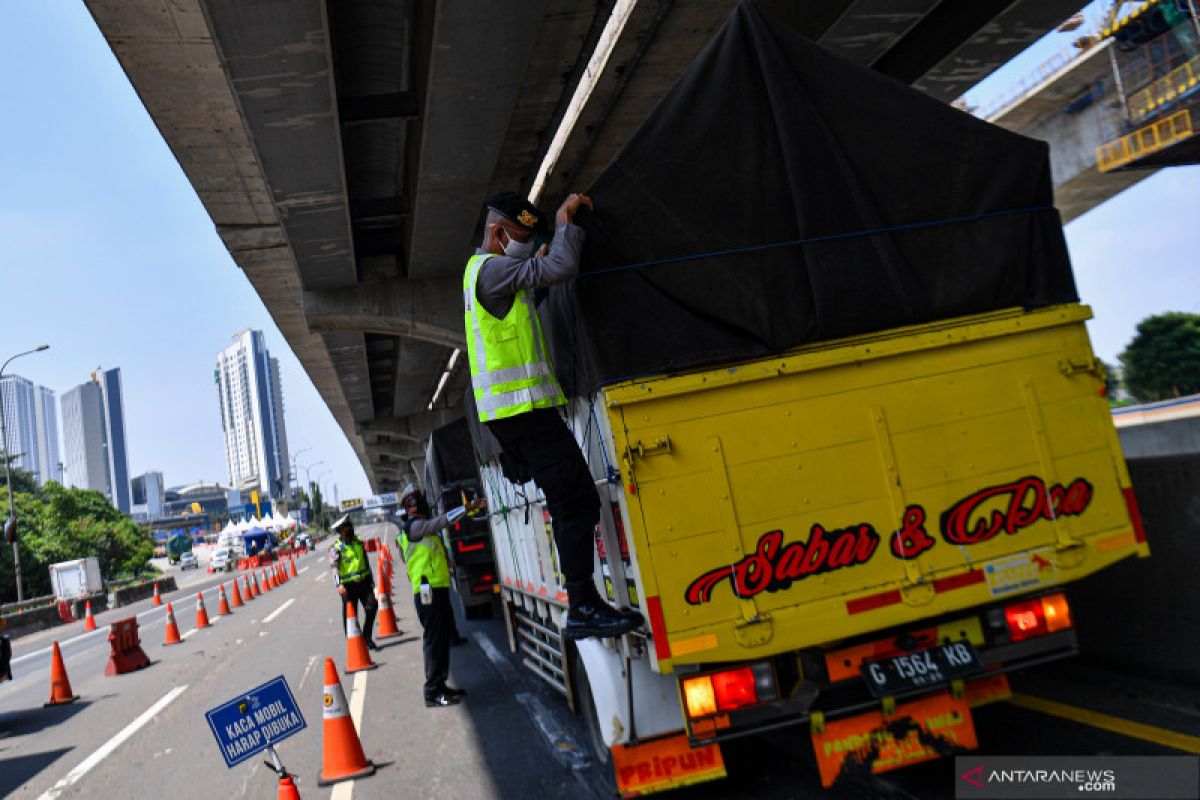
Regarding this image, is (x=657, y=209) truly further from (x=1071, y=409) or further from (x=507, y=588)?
(x=507, y=588)

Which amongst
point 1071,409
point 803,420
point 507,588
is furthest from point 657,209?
point 507,588

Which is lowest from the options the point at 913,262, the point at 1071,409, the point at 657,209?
the point at 1071,409

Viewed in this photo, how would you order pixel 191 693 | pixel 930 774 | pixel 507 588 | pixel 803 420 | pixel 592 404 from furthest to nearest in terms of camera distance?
pixel 191 693 < pixel 507 588 < pixel 930 774 < pixel 592 404 < pixel 803 420

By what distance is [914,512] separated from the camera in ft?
14.1

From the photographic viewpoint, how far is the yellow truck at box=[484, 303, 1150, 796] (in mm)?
4141

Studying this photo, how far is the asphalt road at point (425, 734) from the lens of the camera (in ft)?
17.2

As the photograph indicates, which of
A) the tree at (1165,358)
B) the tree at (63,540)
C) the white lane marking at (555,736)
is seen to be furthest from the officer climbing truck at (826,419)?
the tree at (1165,358)

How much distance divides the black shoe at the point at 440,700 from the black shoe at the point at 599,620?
4.80 m

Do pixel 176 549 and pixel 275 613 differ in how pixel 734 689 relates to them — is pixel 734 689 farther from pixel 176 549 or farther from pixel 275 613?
pixel 176 549

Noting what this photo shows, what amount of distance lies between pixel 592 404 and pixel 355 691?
23.3ft

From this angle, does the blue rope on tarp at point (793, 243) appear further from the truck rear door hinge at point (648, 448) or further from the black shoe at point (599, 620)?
the black shoe at point (599, 620)

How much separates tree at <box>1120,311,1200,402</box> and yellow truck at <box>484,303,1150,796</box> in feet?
276

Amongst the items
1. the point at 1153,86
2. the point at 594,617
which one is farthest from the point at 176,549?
the point at 594,617

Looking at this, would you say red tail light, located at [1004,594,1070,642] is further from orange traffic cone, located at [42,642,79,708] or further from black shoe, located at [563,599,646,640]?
orange traffic cone, located at [42,642,79,708]
